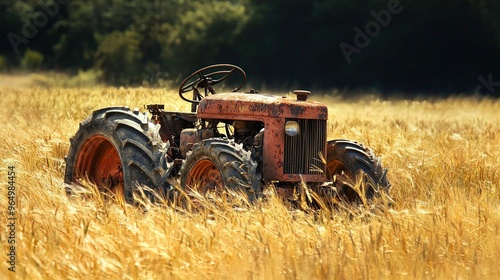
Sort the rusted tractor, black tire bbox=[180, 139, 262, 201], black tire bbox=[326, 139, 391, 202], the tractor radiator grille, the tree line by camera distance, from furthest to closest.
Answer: the tree line, black tire bbox=[326, 139, 391, 202], the tractor radiator grille, the rusted tractor, black tire bbox=[180, 139, 262, 201]

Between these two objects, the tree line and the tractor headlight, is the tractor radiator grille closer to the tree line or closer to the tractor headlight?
the tractor headlight

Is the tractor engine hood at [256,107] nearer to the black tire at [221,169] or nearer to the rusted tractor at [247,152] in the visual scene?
the rusted tractor at [247,152]

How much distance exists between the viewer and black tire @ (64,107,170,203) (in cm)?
811

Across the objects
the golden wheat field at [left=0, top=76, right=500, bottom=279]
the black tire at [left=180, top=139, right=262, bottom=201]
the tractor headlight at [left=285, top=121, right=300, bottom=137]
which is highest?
the tractor headlight at [left=285, top=121, right=300, bottom=137]

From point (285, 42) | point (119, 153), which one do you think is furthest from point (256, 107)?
point (285, 42)

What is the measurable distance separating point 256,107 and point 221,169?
790mm

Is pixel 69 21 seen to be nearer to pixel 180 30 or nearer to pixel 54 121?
pixel 180 30

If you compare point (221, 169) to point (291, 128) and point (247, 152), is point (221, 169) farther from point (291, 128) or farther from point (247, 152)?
point (291, 128)

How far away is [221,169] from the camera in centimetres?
754

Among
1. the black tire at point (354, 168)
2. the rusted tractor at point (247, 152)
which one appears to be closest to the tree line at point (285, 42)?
the rusted tractor at point (247, 152)

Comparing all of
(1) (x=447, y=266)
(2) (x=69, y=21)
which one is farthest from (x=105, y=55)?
(1) (x=447, y=266)

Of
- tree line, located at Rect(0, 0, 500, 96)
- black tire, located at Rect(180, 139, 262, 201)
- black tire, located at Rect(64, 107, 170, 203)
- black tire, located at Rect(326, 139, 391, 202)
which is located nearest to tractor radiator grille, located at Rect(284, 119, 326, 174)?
black tire, located at Rect(326, 139, 391, 202)

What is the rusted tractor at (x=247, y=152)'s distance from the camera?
7684 mm

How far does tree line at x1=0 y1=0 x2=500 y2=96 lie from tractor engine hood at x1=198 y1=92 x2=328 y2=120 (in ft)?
81.0
